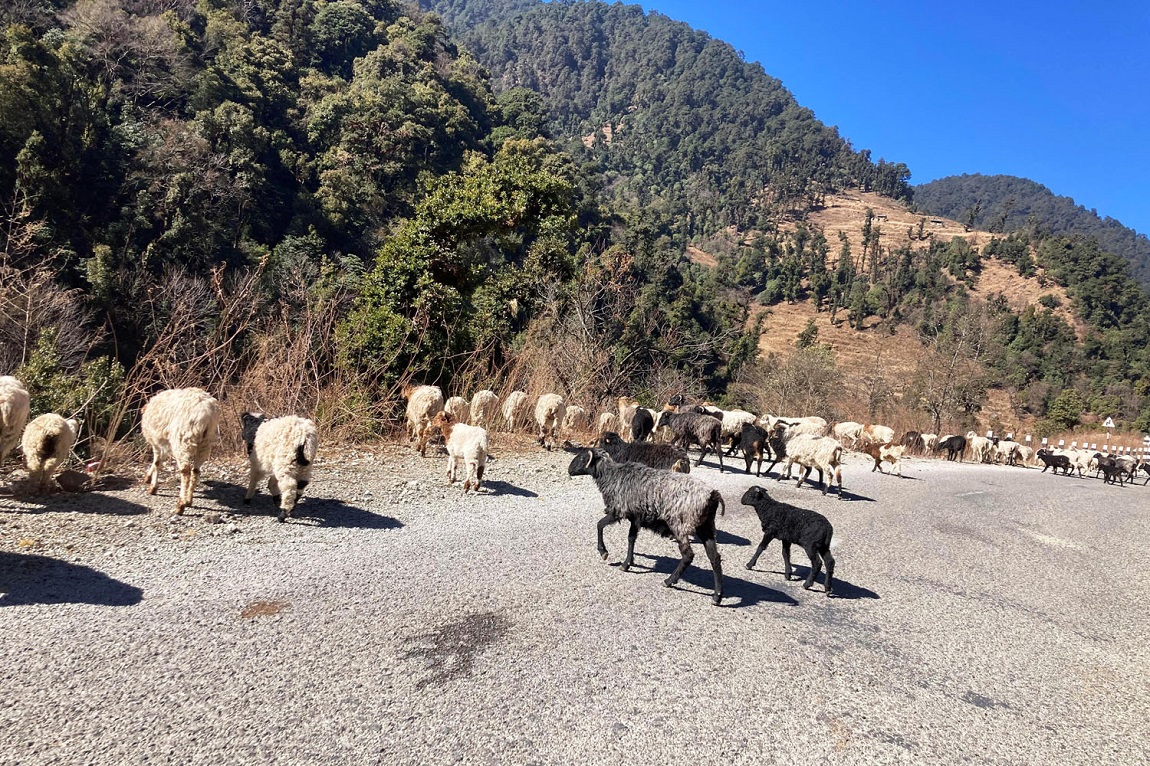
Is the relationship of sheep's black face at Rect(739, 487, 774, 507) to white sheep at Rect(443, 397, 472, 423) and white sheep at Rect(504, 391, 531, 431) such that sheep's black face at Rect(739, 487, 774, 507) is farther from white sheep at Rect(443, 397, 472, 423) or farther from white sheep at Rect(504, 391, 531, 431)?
white sheep at Rect(504, 391, 531, 431)

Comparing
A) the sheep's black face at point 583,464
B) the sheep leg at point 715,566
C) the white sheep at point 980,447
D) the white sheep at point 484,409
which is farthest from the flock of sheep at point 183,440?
the white sheep at point 980,447

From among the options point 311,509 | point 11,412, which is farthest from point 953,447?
point 11,412

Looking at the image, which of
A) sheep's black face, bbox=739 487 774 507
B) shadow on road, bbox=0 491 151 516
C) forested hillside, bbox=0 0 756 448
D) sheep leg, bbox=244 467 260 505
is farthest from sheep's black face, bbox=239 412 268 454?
sheep's black face, bbox=739 487 774 507

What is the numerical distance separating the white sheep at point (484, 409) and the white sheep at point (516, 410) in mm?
272

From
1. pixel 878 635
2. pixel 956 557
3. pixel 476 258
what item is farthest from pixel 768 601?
pixel 476 258

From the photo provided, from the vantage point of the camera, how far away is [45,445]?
563 centimetres

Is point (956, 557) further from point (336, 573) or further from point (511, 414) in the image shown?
point (511, 414)

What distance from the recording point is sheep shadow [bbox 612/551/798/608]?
17.3 ft

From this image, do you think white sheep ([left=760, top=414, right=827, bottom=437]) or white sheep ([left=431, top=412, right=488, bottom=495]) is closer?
white sheep ([left=431, top=412, right=488, bottom=495])

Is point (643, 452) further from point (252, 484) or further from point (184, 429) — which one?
point (184, 429)

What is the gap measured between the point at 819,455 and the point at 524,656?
8.81 metres

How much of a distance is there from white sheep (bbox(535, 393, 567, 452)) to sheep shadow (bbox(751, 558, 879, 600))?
22.1 ft

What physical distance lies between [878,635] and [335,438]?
27.6 feet

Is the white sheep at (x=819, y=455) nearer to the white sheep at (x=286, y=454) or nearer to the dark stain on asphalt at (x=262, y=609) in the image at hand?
the white sheep at (x=286, y=454)
